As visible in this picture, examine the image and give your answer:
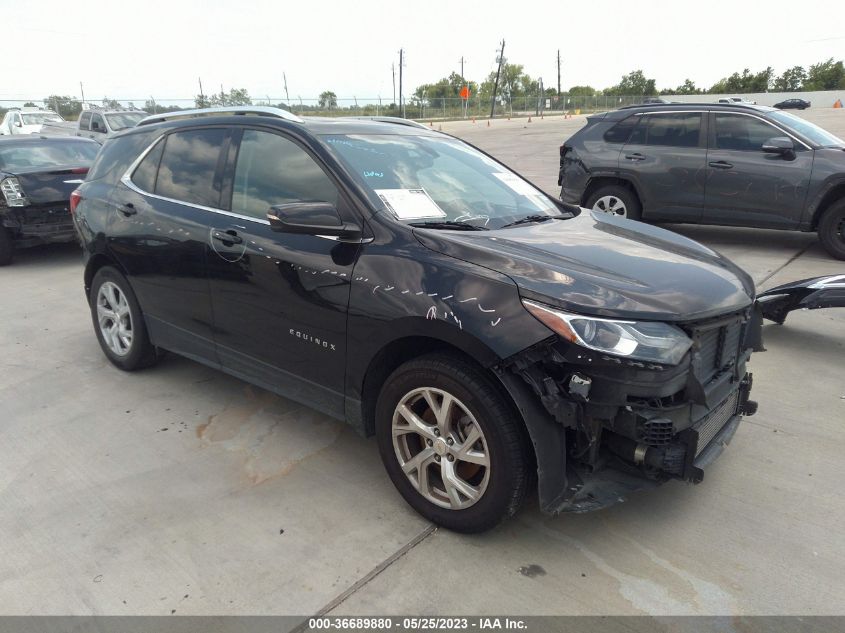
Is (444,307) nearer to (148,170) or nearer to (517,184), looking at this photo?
(517,184)

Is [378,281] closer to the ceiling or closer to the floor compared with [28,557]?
closer to the ceiling

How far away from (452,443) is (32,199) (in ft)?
24.5

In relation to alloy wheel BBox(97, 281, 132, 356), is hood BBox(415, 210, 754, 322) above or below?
above

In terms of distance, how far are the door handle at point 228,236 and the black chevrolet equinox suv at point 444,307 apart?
0.01 meters

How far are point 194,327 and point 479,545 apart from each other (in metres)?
2.23

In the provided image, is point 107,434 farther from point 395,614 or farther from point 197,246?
point 395,614

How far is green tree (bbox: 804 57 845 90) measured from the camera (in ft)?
237

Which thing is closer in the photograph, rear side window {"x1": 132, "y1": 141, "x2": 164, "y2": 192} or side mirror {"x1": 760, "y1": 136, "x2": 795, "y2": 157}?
rear side window {"x1": 132, "y1": 141, "x2": 164, "y2": 192}

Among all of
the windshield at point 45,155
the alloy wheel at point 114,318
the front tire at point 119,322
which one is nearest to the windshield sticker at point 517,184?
the front tire at point 119,322

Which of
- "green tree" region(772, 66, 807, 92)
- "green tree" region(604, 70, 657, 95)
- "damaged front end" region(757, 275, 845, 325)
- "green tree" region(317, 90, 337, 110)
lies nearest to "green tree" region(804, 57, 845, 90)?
"green tree" region(772, 66, 807, 92)

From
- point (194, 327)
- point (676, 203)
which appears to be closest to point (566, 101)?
point (676, 203)

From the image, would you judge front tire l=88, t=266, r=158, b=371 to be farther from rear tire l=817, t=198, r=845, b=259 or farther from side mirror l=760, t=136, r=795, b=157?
rear tire l=817, t=198, r=845, b=259

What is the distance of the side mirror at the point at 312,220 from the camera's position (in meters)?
2.87

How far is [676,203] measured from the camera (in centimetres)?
823
